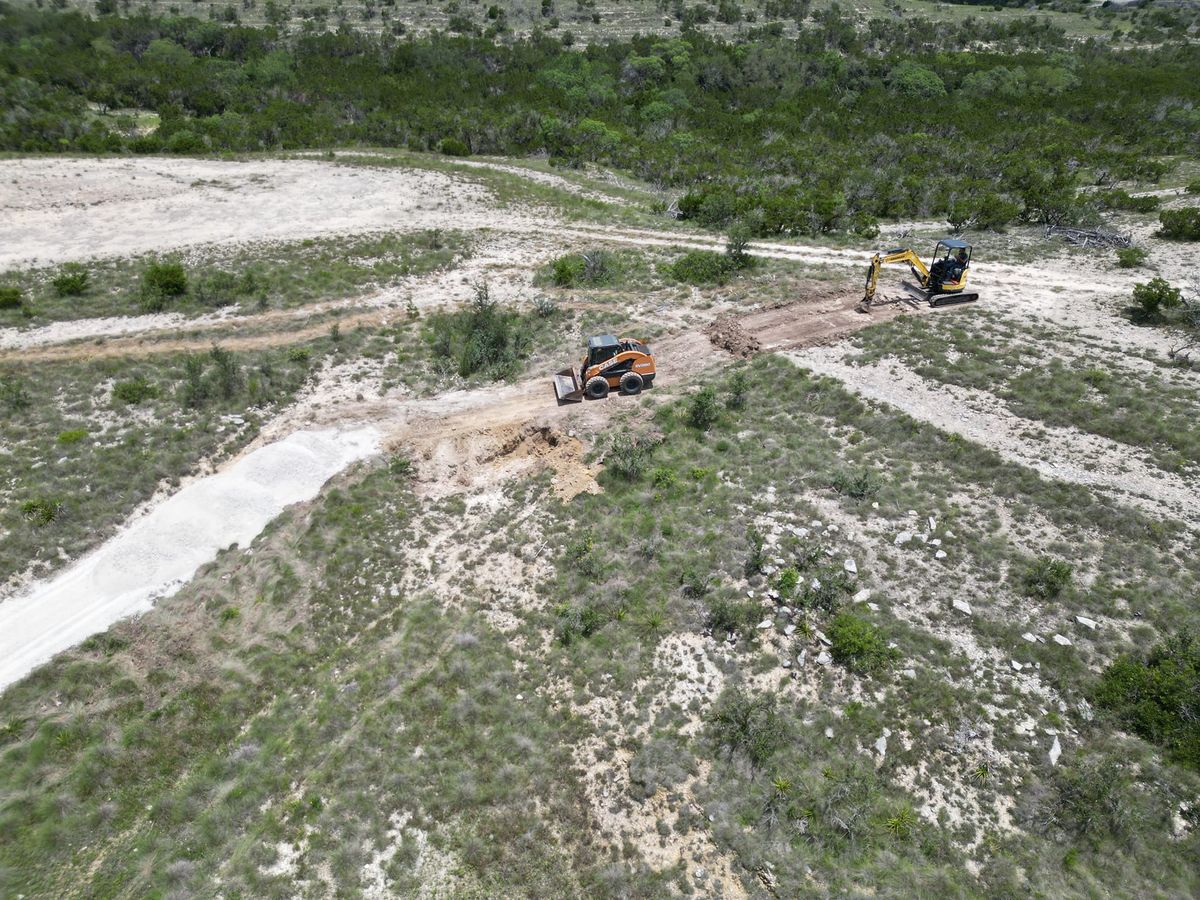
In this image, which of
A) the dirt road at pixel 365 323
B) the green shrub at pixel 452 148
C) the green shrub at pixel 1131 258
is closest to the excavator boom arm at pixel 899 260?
the dirt road at pixel 365 323

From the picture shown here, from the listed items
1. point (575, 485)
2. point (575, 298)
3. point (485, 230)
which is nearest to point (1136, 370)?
point (575, 485)

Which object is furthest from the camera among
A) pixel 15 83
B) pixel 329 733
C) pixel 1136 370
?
pixel 15 83

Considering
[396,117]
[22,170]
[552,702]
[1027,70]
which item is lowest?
[552,702]

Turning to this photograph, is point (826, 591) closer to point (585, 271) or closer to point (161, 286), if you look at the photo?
point (585, 271)

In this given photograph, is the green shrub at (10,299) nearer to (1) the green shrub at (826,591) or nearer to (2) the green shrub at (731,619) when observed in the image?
(2) the green shrub at (731,619)

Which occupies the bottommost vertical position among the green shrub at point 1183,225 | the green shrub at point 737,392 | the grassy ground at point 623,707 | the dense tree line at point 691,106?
the grassy ground at point 623,707

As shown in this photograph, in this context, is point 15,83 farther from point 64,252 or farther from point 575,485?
point 575,485
